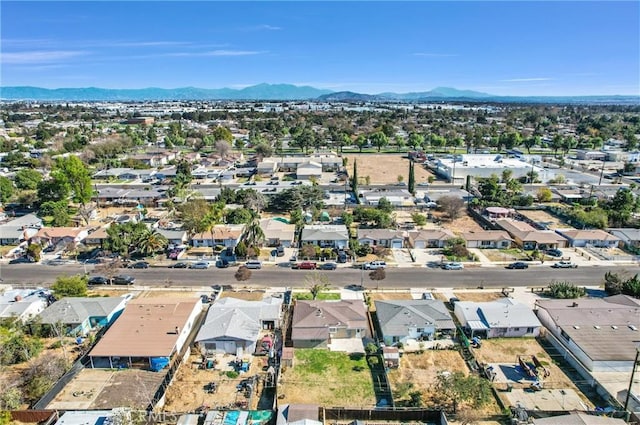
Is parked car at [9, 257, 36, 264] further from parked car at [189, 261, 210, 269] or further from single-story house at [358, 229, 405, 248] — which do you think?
single-story house at [358, 229, 405, 248]

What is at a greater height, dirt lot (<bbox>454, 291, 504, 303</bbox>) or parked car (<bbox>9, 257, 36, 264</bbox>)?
parked car (<bbox>9, 257, 36, 264</bbox>)

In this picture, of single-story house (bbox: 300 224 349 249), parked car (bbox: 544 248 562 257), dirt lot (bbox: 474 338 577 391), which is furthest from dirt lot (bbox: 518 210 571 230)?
dirt lot (bbox: 474 338 577 391)

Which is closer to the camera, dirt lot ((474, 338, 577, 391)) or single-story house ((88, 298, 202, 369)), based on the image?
dirt lot ((474, 338, 577, 391))

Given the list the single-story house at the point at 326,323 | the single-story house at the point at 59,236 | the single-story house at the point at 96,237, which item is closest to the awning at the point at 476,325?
the single-story house at the point at 326,323

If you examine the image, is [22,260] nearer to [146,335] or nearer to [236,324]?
[146,335]

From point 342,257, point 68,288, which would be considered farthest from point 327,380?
point 68,288
